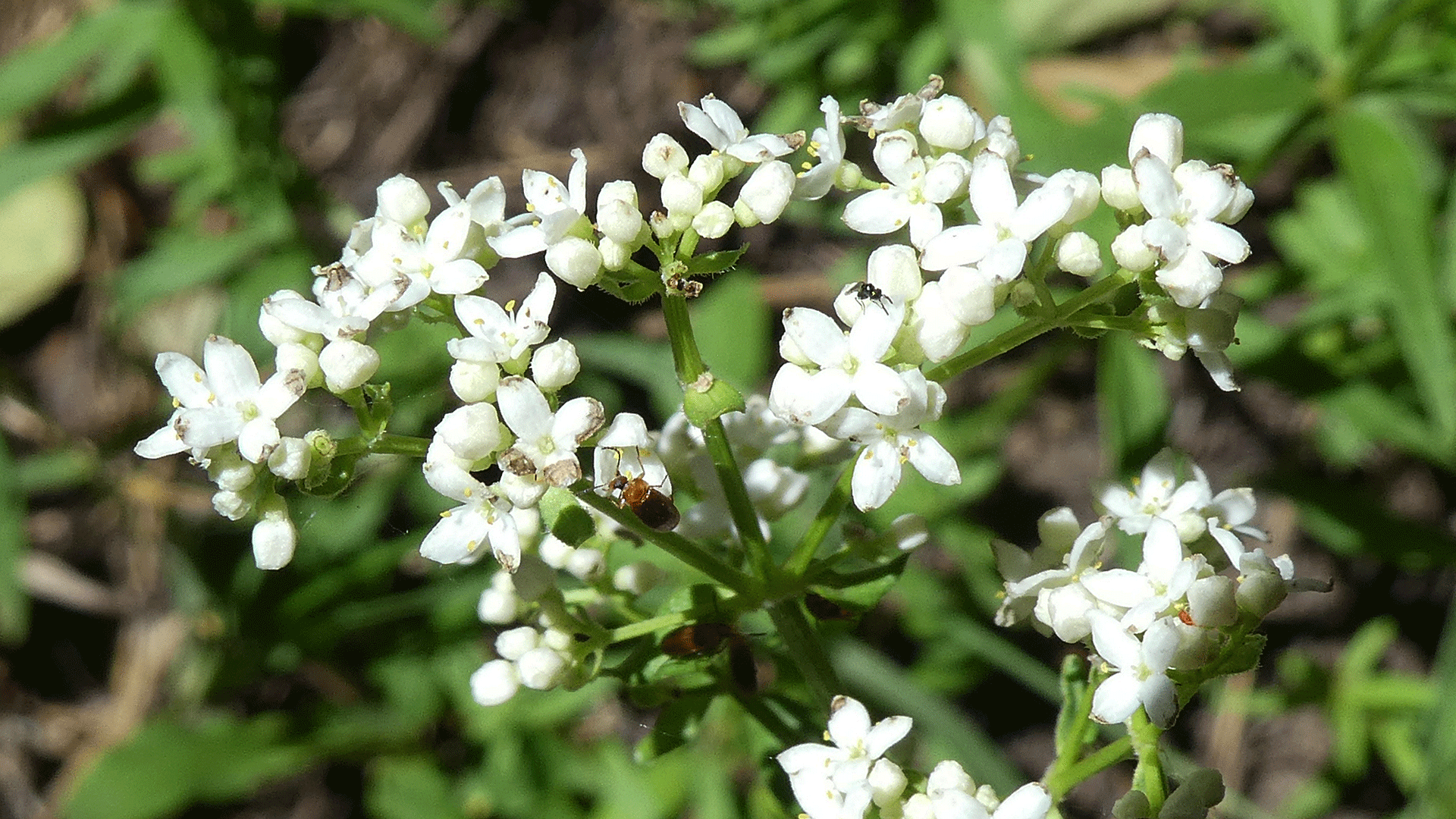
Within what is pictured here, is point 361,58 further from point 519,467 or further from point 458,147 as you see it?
point 519,467

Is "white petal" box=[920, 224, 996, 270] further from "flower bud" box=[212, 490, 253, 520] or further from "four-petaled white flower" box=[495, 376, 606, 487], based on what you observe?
"flower bud" box=[212, 490, 253, 520]

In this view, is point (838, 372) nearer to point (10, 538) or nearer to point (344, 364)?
point (344, 364)

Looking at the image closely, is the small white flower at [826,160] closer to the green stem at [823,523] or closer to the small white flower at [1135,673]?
the green stem at [823,523]

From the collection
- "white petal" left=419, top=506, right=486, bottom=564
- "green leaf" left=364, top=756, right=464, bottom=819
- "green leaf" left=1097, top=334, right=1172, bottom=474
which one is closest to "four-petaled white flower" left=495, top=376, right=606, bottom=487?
"white petal" left=419, top=506, right=486, bottom=564

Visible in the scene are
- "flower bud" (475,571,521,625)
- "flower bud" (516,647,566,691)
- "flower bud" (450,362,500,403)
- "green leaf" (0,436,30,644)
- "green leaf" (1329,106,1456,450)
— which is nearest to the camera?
"flower bud" (450,362,500,403)

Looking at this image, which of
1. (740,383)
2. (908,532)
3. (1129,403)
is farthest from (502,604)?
(1129,403)

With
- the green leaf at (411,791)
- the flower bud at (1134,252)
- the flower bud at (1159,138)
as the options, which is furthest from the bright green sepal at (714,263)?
the green leaf at (411,791)
